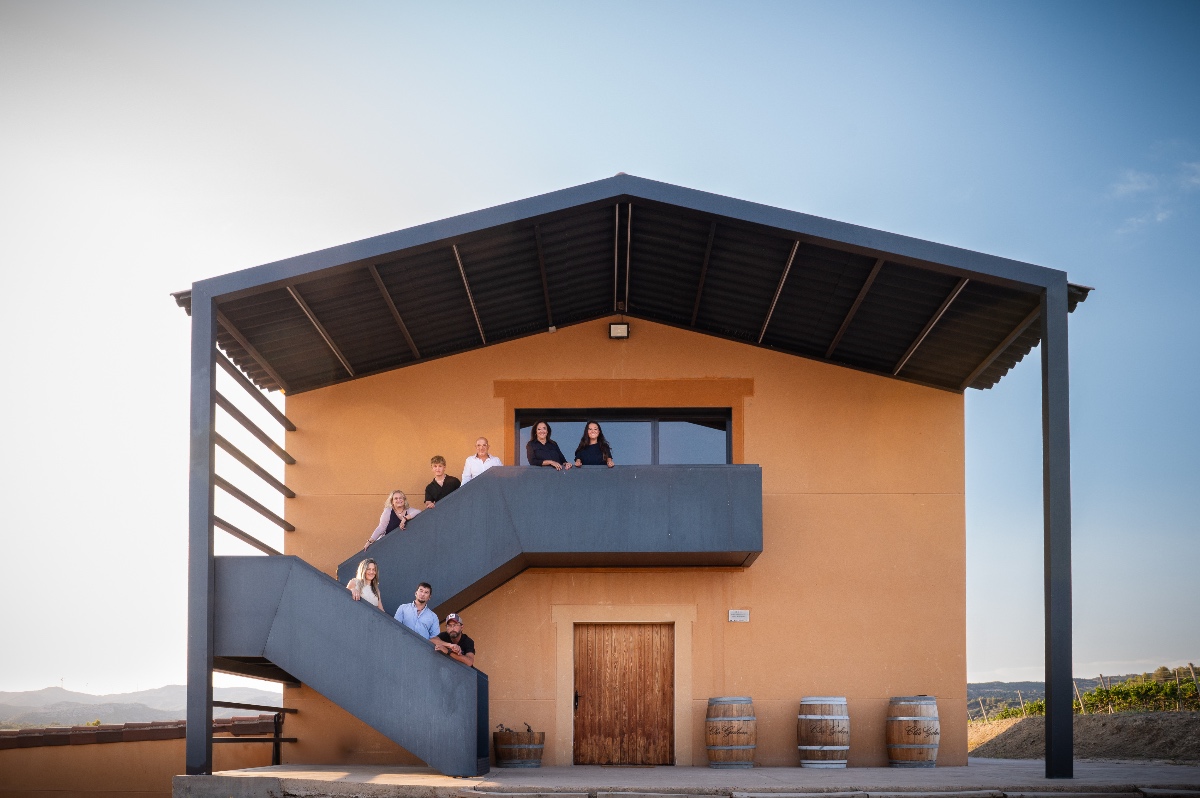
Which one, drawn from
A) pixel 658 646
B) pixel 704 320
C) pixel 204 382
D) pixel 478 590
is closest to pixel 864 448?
pixel 704 320

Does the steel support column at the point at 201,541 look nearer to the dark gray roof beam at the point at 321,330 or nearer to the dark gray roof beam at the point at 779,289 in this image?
the dark gray roof beam at the point at 321,330

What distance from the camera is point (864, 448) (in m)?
16.2

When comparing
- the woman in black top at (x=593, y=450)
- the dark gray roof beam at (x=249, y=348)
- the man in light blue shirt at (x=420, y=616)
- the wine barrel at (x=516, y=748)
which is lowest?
the wine barrel at (x=516, y=748)

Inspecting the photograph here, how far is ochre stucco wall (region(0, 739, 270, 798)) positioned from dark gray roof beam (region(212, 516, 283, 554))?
321cm

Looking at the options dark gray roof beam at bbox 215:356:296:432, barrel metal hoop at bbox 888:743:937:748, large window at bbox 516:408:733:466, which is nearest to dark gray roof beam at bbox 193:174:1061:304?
dark gray roof beam at bbox 215:356:296:432

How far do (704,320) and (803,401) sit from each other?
5.41 feet

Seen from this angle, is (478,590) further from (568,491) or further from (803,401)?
(803,401)

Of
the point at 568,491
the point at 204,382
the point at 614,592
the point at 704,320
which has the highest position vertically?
the point at 704,320

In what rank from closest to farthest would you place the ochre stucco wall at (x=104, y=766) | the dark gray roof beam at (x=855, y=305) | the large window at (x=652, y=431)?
the dark gray roof beam at (x=855, y=305) < the ochre stucco wall at (x=104, y=766) < the large window at (x=652, y=431)

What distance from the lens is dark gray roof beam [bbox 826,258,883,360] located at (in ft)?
45.2

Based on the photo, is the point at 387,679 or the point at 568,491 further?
the point at 568,491

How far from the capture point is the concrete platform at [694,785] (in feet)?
35.8

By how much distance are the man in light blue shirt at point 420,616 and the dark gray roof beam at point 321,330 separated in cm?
333

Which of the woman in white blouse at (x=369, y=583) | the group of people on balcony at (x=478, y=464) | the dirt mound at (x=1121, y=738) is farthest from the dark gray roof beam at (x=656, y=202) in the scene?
the dirt mound at (x=1121, y=738)
